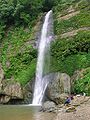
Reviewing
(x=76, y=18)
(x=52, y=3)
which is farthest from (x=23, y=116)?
(x=52, y=3)

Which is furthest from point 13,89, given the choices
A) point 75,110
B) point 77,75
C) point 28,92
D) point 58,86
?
point 75,110

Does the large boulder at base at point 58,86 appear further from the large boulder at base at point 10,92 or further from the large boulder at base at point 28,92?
the large boulder at base at point 10,92

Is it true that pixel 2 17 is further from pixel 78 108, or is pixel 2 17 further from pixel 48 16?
pixel 78 108

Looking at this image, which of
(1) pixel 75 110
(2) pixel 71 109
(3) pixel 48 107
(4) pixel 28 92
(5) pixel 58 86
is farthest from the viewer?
(4) pixel 28 92

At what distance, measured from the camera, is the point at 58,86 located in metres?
33.6

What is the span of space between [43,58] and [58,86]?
826 centimetres

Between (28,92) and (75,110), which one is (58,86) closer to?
(28,92)

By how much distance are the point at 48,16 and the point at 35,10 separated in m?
3.77

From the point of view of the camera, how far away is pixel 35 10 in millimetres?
50656

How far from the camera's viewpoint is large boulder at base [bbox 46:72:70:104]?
33231 mm

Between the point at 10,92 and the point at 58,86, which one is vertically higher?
the point at 58,86

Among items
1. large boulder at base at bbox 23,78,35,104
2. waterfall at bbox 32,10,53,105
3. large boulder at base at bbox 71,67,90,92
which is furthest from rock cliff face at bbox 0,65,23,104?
large boulder at base at bbox 71,67,90,92

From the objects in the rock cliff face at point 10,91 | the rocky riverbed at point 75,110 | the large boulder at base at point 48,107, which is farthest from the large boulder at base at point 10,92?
the rocky riverbed at point 75,110

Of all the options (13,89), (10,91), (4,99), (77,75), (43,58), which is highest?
(43,58)
